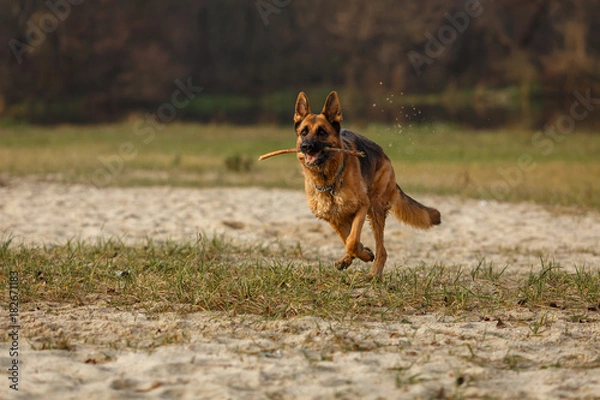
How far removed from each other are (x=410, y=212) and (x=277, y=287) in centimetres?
155

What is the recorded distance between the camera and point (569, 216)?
440 inches

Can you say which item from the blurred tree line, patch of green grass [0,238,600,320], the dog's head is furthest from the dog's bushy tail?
the blurred tree line

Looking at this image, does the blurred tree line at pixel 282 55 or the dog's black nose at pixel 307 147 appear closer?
the dog's black nose at pixel 307 147

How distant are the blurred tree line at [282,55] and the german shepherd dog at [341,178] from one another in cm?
2280

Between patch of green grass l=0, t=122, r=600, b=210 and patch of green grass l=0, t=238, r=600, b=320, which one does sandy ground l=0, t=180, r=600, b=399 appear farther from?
patch of green grass l=0, t=122, r=600, b=210

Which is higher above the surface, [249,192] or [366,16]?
[366,16]

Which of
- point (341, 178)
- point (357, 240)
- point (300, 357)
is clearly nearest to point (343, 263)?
point (357, 240)

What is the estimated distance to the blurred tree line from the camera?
3600 cm

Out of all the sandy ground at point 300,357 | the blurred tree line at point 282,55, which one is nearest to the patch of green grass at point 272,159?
the sandy ground at point 300,357

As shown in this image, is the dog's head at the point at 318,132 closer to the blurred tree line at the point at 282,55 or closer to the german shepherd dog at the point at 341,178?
the german shepherd dog at the point at 341,178

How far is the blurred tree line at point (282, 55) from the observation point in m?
36.0

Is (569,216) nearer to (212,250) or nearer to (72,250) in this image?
(212,250)

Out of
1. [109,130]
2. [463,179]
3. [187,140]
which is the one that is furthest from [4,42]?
[463,179]

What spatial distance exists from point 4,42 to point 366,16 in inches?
814
